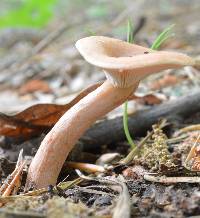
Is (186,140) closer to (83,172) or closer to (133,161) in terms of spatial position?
(133,161)

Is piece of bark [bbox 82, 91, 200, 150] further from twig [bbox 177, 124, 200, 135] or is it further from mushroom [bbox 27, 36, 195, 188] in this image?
mushroom [bbox 27, 36, 195, 188]

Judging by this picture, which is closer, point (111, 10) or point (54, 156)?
point (54, 156)

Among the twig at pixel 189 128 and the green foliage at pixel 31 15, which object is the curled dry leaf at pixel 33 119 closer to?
the twig at pixel 189 128

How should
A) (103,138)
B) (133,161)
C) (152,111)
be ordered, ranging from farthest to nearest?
1. (152,111)
2. (103,138)
3. (133,161)

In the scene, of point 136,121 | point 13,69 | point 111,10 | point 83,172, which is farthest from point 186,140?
point 111,10

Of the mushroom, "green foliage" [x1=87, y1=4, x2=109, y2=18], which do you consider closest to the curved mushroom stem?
the mushroom

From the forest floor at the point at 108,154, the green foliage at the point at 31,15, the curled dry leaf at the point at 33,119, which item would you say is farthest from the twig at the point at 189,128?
the green foliage at the point at 31,15
